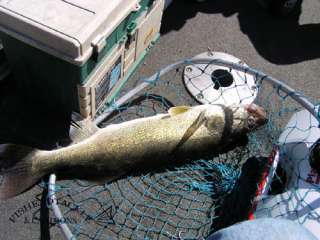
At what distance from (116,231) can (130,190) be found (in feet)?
0.92

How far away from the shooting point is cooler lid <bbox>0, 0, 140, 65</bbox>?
200 cm

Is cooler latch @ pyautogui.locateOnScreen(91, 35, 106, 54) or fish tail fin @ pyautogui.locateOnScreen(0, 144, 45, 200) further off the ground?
cooler latch @ pyautogui.locateOnScreen(91, 35, 106, 54)

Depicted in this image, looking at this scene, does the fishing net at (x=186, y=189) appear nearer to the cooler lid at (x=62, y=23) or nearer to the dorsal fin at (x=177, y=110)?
the dorsal fin at (x=177, y=110)

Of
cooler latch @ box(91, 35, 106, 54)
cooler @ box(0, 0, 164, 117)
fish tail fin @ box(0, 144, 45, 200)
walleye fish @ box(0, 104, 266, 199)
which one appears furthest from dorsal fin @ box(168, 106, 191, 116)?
fish tail fin @ box(0, 144, 45, 200)

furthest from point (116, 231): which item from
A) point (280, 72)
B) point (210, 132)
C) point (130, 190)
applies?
point (280, 72)

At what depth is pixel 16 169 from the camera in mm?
2289

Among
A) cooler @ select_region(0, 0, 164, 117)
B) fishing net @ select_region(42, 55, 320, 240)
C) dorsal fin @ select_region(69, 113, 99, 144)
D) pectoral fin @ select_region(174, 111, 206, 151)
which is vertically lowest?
fishing net @ select_region(42, 55, 320, 240)

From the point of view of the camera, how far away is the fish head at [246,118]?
2.62 metres

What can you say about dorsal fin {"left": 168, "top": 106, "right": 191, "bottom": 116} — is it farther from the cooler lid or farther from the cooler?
the cooler lid

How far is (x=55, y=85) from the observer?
2.41m

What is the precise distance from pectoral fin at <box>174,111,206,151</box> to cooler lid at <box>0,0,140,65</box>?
0.79 meters

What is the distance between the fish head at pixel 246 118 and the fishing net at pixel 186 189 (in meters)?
0.16

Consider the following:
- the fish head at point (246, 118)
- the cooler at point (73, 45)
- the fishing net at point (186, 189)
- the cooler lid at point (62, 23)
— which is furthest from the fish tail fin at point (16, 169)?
the fish head at point (246, 118)

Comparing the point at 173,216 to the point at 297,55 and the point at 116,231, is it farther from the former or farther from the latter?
the point at 297,55
